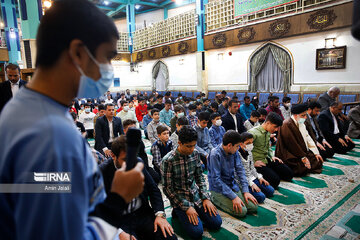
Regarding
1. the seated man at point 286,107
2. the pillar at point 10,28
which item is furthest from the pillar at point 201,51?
the pillar at point 10,28

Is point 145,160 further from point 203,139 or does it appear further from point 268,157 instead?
point 268,157

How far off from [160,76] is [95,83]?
1425 centimetres

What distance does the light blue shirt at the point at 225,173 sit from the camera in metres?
2.47

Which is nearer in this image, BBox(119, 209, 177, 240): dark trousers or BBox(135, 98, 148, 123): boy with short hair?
BBox(119, 209, 177, 240): dark trousers

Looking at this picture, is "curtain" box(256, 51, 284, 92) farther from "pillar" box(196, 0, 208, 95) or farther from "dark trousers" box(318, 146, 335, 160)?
"dark trousers" box(318, 146, 335, 160)

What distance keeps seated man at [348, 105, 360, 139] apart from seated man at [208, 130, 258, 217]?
3.83 m

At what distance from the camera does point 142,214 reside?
6.42ft

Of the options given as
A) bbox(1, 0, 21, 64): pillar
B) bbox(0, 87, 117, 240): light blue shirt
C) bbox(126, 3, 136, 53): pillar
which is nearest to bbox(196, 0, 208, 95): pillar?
bbox(126, 3, 136, 53): pillar

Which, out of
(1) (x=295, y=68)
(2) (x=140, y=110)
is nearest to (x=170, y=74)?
(2) (x=140, y=110)

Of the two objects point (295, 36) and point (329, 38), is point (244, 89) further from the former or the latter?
point (329, 38)

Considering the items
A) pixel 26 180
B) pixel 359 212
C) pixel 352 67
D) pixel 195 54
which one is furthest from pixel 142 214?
pixel 195 54

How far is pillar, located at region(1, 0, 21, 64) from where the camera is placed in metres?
12.5

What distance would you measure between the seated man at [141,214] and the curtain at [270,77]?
8281 mm

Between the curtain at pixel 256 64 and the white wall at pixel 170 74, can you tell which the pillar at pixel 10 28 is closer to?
the white wall at pixel 170 74
